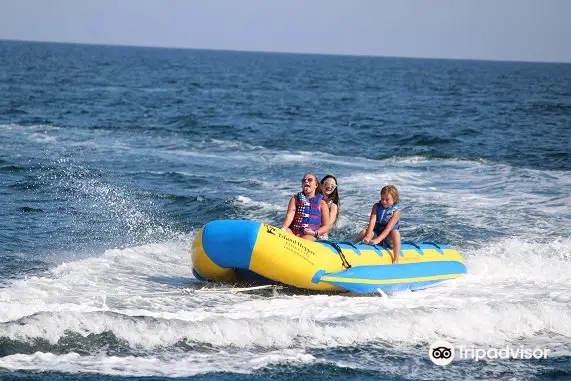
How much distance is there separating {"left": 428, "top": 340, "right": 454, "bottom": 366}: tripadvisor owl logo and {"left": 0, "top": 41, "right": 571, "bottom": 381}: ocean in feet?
0.27

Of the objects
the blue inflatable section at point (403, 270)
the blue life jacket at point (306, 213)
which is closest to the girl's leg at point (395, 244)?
the blue inflatable section at point (403, 270)

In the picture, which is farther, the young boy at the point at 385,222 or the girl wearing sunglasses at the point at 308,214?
the young boy at the point at 385,222

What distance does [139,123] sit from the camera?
30703mm

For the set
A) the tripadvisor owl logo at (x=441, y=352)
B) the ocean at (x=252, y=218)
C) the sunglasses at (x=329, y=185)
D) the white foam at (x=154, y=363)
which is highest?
the sunglasses at (x=329, y=185)

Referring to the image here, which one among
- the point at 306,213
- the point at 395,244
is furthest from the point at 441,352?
the point at 306,213

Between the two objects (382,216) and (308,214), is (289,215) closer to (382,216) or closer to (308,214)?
(308,214)

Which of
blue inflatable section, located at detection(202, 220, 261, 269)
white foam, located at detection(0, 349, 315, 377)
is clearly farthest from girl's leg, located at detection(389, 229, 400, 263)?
white foam, located at detection(0, 349, 315, 377)

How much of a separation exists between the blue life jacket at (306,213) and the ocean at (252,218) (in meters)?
0.92

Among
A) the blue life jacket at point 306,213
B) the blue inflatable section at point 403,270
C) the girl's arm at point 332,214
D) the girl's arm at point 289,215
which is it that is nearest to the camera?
the blue inflatable section at point 403,270

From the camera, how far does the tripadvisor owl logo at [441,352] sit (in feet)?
27.9

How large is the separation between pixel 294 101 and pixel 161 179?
88.0 ft

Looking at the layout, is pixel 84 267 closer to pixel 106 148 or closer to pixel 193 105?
pixel 106 148

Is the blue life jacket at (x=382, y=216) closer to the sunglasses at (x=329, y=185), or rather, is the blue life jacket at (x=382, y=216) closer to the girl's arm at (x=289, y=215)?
the sunglasses at (x=329, y=185)

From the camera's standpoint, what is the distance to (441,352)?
8.69 metres
